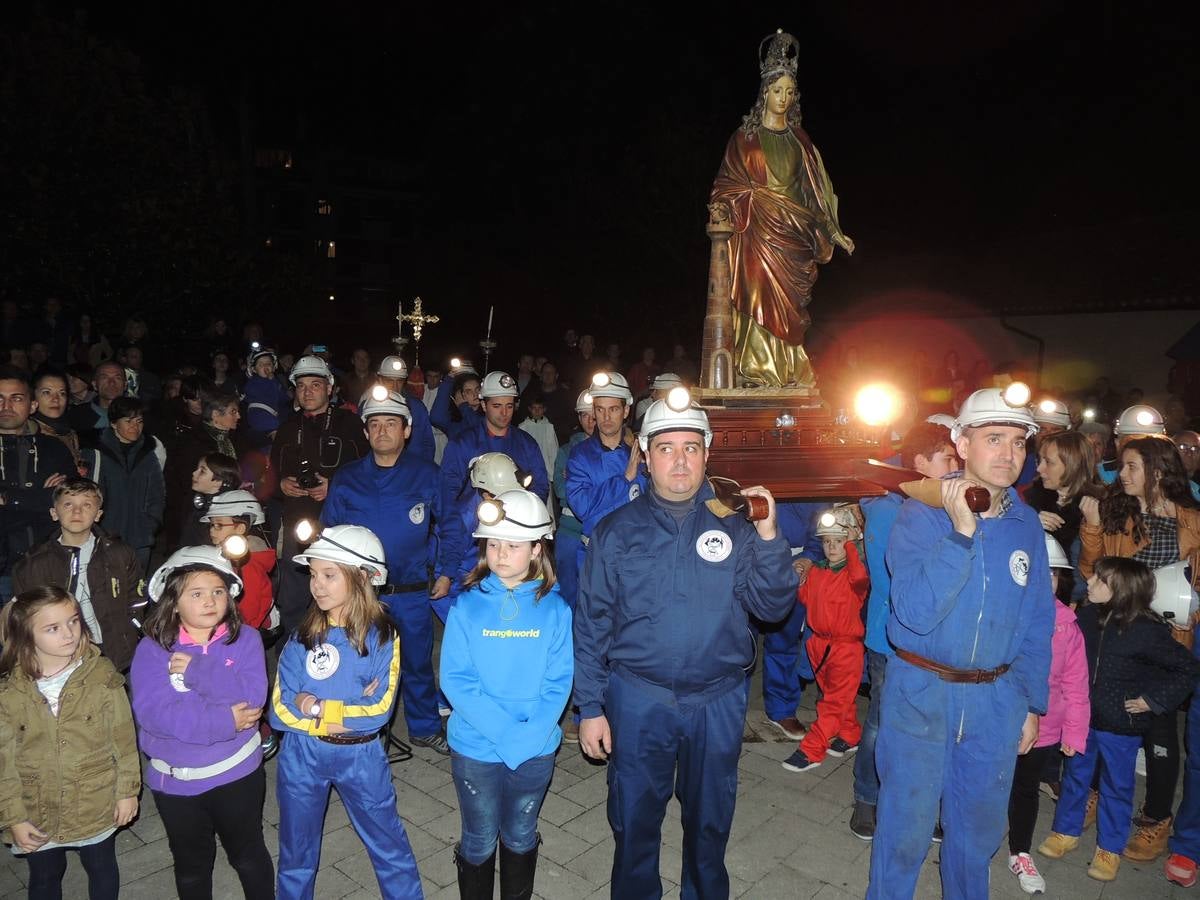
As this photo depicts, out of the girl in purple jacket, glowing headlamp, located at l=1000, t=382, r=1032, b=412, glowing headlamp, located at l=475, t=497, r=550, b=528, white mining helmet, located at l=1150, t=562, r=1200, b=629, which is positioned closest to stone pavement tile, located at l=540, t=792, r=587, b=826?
the girl in purple jacket

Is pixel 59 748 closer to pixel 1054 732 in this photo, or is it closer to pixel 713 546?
pixel 713 546

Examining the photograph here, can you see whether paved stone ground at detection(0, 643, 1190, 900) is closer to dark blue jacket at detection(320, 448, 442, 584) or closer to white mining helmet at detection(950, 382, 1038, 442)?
dark blue jacket at detection(320, 448, 442, 584)

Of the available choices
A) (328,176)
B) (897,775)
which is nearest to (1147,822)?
(897,775)

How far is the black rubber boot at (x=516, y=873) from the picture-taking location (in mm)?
3529

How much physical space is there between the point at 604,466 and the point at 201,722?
2934 mm

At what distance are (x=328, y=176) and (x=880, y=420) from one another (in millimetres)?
53560

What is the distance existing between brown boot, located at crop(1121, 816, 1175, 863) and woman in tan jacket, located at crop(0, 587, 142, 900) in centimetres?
510

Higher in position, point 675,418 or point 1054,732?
point 675,418

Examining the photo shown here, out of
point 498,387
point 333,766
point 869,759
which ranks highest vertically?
point 498,387

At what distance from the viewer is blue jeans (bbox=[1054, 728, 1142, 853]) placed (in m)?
4.16

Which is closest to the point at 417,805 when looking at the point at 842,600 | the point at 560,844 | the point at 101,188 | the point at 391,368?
the point at 560,844

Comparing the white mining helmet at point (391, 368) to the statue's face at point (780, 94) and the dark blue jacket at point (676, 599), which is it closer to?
the statue's face at point (780, 94)

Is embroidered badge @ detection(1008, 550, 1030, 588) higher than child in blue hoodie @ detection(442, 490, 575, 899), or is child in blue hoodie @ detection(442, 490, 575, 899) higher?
embroidered badge @ detection(1008, 550, 1030, 588)

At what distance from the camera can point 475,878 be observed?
3443mm
